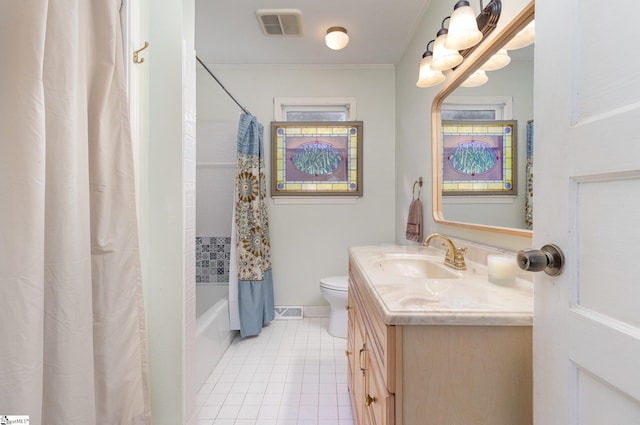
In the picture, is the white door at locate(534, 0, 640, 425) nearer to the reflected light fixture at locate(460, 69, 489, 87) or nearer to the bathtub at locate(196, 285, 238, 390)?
the reflected light fixture at locate(460, 69, 489, 87)

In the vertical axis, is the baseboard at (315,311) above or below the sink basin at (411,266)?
below

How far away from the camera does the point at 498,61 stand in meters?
1.17

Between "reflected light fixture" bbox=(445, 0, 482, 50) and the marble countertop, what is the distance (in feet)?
3.06

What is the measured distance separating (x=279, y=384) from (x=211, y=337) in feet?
1.77

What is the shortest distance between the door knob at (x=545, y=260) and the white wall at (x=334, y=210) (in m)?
2.15

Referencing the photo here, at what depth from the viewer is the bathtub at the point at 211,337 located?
1.73 metres

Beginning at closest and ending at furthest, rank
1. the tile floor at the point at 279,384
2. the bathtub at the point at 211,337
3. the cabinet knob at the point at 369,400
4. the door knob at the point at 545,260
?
the door knob at the point at 545,260, the cabinet knob at the point at 369,400, the tile floor at the point at 279,384, the bathtub at the point at 211,337

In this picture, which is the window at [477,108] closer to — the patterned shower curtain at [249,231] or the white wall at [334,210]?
the white wall at [334,210]

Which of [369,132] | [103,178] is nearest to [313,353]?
[103,178]

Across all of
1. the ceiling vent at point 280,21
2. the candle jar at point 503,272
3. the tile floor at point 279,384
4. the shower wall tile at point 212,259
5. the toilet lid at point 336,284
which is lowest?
the tile floor at point 279,384

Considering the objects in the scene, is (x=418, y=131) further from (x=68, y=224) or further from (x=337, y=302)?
(x=68, y=224)

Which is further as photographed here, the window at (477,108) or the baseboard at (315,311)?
the baseboard at (315,311)

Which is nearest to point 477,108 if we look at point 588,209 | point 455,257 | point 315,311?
point 455,257

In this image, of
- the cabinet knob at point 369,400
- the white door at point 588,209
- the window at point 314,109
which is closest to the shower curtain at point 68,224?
the cabinet knob at point 369,400
